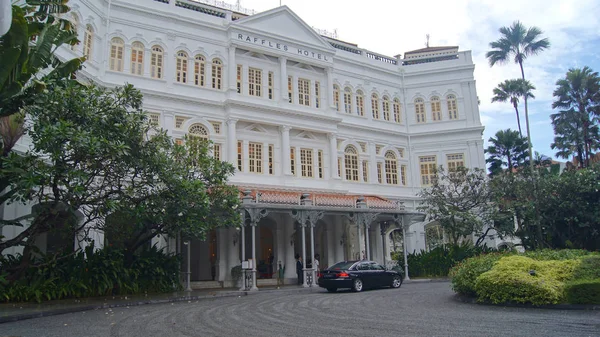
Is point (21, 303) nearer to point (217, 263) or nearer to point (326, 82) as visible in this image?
point (217, 263)

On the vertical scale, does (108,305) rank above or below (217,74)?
below

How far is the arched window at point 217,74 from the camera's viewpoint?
1074 inches

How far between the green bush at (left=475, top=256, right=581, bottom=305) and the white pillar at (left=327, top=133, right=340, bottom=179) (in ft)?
52.2

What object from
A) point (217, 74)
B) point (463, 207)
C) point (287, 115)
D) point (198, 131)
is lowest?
point (463, 207)

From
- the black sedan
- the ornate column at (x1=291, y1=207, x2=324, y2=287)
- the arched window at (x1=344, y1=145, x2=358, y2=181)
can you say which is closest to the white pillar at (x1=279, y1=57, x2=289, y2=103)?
the arched window at (x1=344, y1=145, x2=358, y2=181)

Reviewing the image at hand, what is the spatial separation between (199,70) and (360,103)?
1169 cm

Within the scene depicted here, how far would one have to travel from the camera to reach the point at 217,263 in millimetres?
24875

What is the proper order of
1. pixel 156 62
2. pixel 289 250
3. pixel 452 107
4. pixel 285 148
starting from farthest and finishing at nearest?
1. pixel 452 107
2. pixel 285 148
3. pixel 289 250
4. pixel 156 62

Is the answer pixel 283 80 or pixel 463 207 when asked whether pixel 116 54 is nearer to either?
pixel 283 80

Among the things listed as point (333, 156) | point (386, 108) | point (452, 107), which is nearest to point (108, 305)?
point (333, 156)

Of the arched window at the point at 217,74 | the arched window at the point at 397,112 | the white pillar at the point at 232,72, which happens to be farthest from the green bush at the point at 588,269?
the arched window at the point at 397,112

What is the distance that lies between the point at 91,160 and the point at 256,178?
12.8m

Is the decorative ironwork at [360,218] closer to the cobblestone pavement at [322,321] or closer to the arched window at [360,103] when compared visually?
the cobblestone pavement at [322,321]

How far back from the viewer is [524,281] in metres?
12.2
